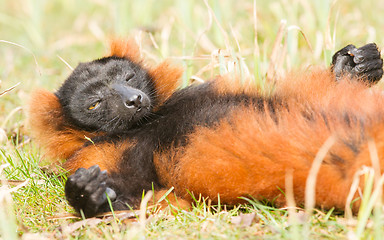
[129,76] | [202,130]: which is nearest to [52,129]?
[129,76]

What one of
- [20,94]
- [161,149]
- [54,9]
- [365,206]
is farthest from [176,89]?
[54,9]

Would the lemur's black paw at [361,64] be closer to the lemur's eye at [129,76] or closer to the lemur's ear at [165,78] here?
the lemur's ear at [165,78]

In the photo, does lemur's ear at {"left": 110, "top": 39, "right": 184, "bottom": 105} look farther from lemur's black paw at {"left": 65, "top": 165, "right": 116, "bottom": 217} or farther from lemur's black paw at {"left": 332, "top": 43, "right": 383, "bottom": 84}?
lemur's black paw at {"left": 332, "top": 43, "right": 383, "bottom": 84}

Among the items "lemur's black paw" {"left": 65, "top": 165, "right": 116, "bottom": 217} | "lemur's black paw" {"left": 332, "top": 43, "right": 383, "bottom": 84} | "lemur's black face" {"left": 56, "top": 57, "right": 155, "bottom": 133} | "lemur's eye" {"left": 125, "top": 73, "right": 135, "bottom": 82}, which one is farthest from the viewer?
"lemur's eye" {"left": 125, "top": 73, "right": 135, "bottom": 82}

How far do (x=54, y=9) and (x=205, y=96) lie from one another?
8.12 metres

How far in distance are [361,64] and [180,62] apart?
6.78 feet

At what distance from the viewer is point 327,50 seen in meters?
4.07

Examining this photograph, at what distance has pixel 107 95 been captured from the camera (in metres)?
3.34

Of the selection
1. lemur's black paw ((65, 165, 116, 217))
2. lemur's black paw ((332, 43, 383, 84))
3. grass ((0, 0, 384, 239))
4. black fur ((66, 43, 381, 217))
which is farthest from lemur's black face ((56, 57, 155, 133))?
lemur's black paw ((332, 43, 383, 84))

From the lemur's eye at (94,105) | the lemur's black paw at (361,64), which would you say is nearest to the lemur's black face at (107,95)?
the lemur's eye at (94,105)

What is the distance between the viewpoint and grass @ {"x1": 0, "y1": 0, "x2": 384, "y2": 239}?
239 cm

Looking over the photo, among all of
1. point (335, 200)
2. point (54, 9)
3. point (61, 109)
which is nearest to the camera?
point (335, 200)

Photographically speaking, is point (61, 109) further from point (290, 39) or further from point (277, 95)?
point (290, 39)

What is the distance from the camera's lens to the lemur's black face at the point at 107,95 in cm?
322
